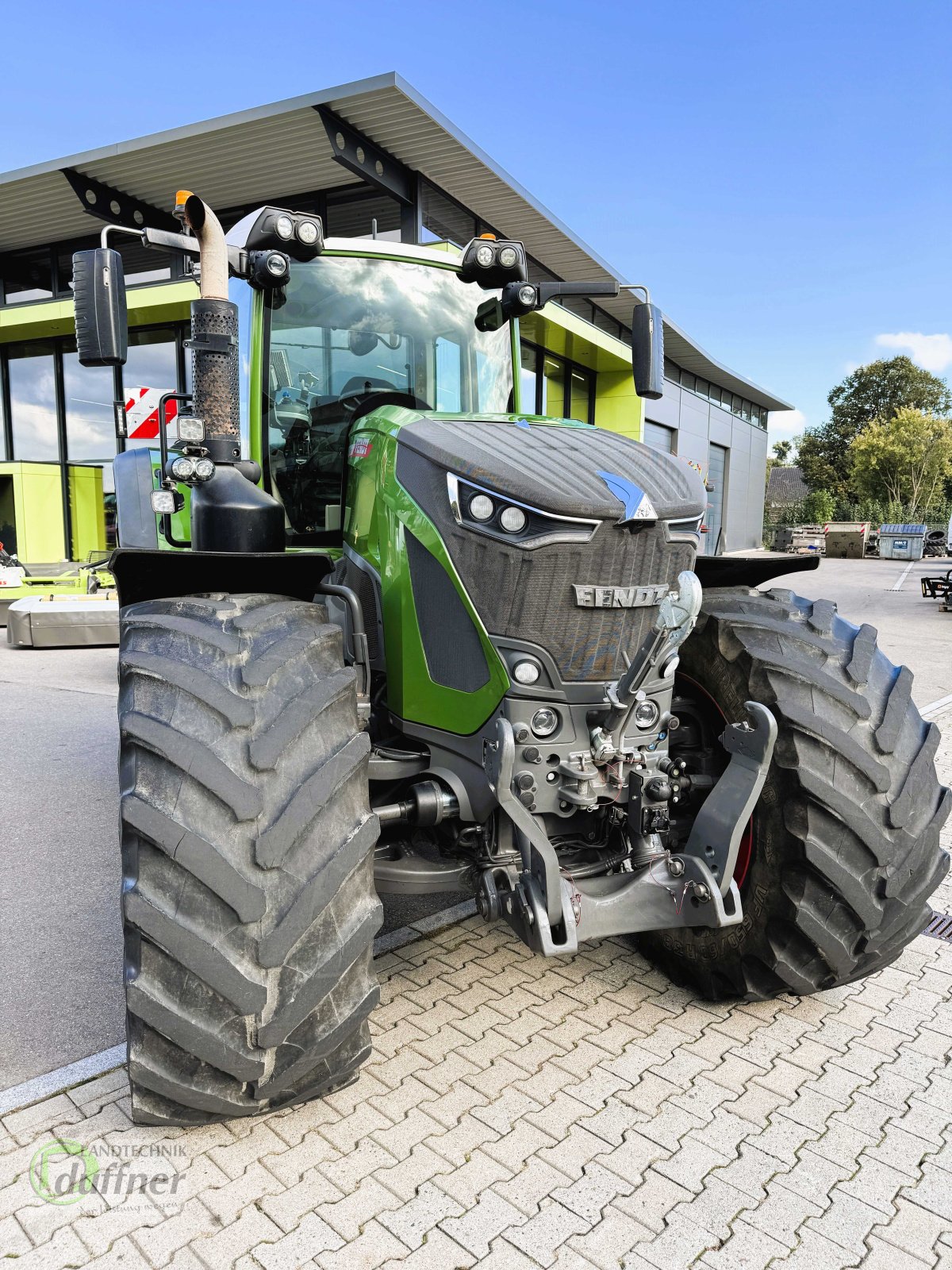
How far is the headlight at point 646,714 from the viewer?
2572mm

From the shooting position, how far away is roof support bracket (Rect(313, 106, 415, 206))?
477 inches

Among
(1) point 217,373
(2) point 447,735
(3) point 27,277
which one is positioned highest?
(3) point 27,277

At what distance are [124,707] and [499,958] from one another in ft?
5.81

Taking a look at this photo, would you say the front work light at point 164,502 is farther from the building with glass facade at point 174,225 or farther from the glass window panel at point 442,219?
the glass window panel at point 442,219

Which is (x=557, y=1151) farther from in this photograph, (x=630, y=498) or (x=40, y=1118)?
(x=630, y=498)

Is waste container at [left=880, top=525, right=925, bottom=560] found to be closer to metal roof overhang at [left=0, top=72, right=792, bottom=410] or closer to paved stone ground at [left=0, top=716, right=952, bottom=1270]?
metal roof overhang at [left=0, top=72, right=792, bottom=410]

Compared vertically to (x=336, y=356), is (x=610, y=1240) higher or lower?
lower

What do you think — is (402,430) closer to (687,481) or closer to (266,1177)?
(687,481)

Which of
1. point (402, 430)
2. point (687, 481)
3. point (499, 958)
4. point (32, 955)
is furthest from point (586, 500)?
point (32, 955)

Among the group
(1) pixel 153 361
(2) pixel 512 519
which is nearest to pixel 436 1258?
(2) pixel 512 519

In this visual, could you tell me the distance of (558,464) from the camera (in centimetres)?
250

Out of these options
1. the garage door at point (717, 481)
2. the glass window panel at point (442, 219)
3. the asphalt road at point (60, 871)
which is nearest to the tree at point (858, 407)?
the garage door at point (717, 481)

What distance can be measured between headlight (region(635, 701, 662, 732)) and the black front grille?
0.15 meters

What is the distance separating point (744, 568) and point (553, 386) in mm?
16309
